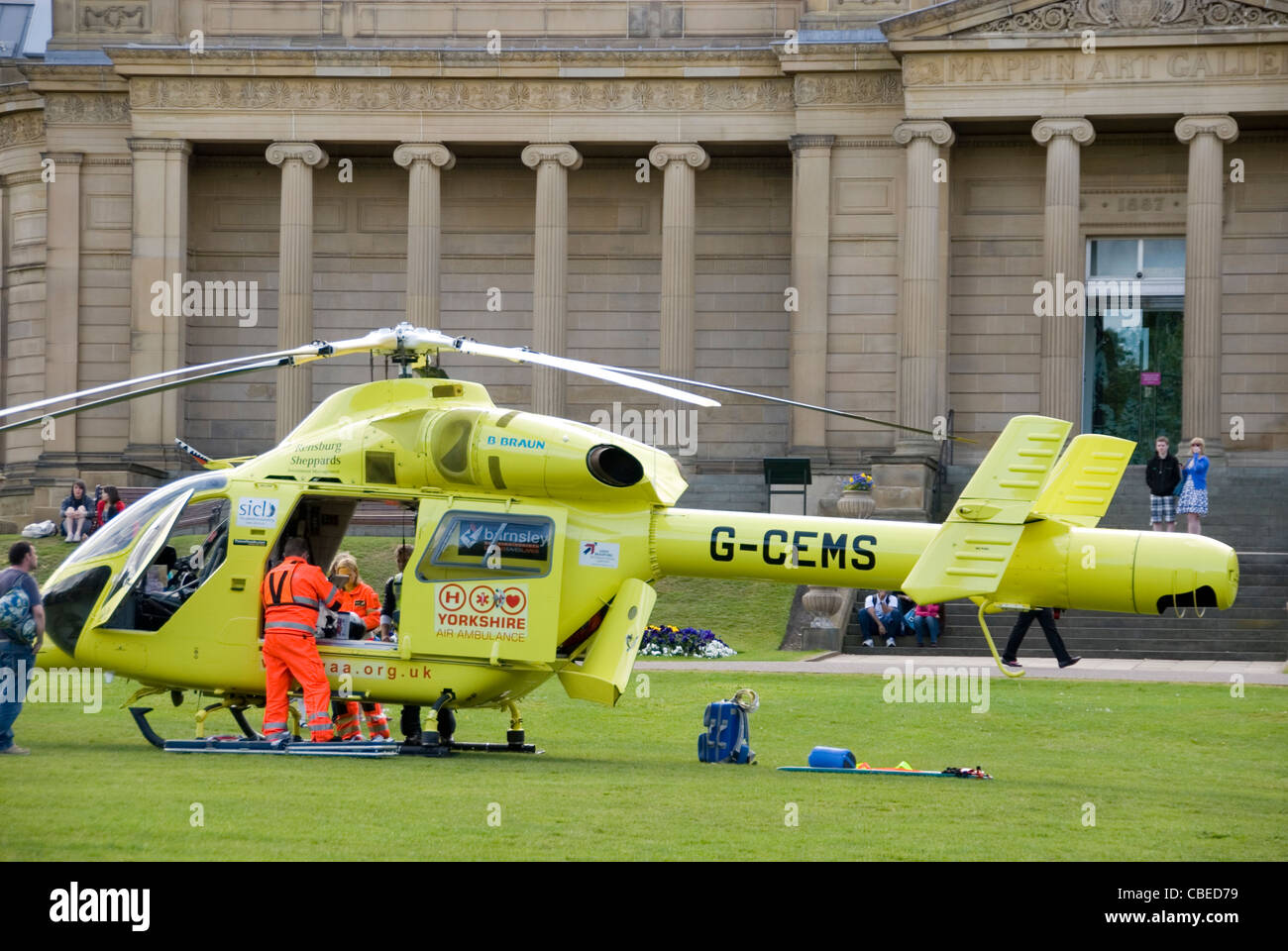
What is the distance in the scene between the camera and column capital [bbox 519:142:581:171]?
48.2m

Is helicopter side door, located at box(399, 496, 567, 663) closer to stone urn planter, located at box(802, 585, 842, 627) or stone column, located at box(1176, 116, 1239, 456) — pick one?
stone urn planter, located at box(802, 585, 842, 627)

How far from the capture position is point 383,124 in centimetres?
4853

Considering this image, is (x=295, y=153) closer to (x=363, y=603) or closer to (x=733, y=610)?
(x=733, y=610)

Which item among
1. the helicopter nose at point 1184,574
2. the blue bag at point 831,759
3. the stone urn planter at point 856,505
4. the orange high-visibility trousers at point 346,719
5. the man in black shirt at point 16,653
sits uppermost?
the stone urn planter at point 856,505

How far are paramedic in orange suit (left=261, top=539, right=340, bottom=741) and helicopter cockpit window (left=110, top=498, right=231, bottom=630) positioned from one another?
974mm

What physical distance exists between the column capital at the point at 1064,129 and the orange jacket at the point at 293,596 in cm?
3095

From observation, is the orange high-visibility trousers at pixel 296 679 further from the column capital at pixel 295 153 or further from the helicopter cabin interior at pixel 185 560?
the column capital at pixel 295 153

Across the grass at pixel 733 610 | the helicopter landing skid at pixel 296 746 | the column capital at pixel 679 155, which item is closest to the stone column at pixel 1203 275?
the column capital at pixel 679 155

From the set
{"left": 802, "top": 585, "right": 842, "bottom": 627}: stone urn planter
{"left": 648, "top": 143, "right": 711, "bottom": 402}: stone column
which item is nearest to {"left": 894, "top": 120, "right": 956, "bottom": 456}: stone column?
{"left": 648, "top": 143, "right": 711, "bottom": 402}: stone column

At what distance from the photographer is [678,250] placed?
157ft

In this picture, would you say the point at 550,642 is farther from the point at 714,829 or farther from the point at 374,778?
the point at 714,829

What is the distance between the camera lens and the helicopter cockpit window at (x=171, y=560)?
18.4m

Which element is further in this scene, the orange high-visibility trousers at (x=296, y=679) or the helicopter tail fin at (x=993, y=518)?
the orange high-visibility trousers at (x=296, y=679)

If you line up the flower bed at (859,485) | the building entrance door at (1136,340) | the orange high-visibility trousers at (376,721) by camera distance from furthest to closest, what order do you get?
the building entrance door at (1136,340), the flower bed at (859,485), the orange high-visibility trousers at (376,721)
